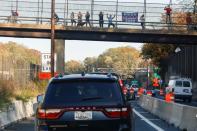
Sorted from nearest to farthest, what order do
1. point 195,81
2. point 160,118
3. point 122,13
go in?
point 160,118 < point 122,13 < point 195,81

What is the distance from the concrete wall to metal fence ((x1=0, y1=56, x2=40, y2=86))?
515cm

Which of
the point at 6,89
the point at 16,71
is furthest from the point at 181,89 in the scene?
the point at 6,89

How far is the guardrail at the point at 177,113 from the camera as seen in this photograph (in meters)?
19.3

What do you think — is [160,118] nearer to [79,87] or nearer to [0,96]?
[0,96]

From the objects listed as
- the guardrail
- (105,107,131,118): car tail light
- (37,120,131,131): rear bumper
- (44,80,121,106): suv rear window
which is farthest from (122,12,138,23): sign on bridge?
(37,120,131,131): rear bumper

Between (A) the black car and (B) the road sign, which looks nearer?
(A) the black car

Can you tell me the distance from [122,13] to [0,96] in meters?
37.6

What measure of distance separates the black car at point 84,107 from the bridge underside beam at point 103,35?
47.9 metres

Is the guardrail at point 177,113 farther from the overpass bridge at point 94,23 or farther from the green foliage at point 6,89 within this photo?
the overpass bridge at point 94,23

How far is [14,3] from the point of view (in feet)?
221

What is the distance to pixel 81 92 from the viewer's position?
36.1ft


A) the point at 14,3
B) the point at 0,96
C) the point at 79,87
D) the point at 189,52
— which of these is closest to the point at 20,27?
the point at 14,3

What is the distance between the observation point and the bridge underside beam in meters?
59.1

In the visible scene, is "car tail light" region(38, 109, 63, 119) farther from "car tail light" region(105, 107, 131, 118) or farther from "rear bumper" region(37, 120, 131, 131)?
"car tail light" region(105, 107, 131, 118)
